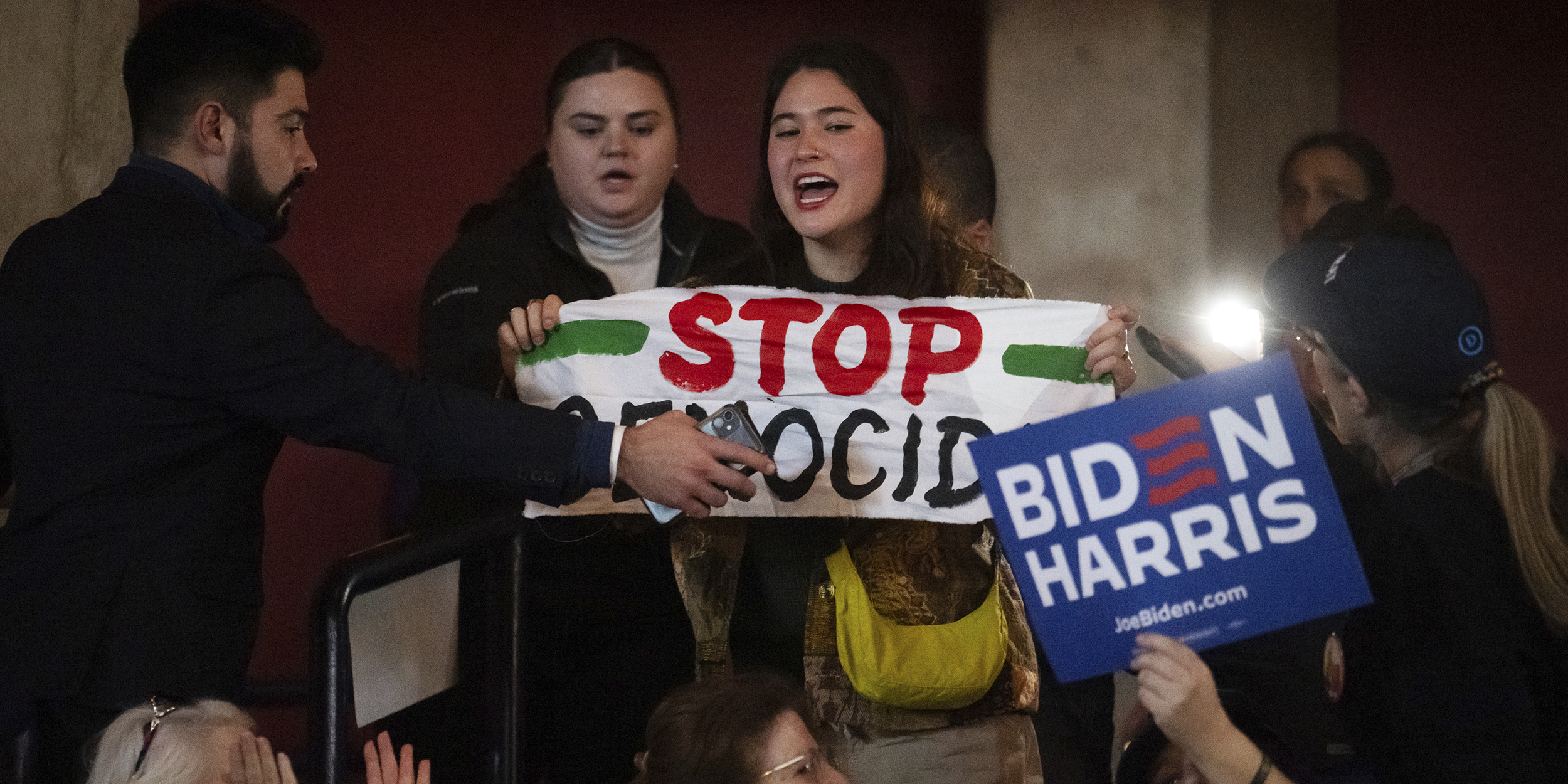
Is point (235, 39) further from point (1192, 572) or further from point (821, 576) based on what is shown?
point (1192, 572)

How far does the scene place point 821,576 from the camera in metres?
2.71

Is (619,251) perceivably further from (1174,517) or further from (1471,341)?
(1471,341)

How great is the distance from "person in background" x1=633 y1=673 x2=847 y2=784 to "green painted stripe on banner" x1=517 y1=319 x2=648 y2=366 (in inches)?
33.3

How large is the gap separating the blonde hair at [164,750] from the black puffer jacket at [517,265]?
1.09 m

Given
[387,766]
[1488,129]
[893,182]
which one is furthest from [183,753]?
[1488,129]

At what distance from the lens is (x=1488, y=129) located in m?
5.93

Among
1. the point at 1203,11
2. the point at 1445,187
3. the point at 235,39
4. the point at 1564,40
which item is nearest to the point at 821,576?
the point at 235,39

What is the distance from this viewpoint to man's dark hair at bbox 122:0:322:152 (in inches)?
107

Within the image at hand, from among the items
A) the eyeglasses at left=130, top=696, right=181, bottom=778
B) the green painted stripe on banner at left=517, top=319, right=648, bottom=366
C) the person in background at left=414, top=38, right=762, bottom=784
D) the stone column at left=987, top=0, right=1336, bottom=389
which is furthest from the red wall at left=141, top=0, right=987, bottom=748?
the eyeglasses at left=130, top=696, right=181, bottom=778

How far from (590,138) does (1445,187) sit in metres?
3.83

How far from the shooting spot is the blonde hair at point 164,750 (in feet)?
7.38

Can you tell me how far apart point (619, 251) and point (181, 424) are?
1.26 m

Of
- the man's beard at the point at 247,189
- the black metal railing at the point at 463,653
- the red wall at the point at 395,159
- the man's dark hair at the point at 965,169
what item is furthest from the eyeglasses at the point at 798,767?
the red wall at the point at 395,159

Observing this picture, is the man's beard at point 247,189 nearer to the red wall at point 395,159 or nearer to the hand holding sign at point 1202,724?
the hand holding sign at point 1202,724
